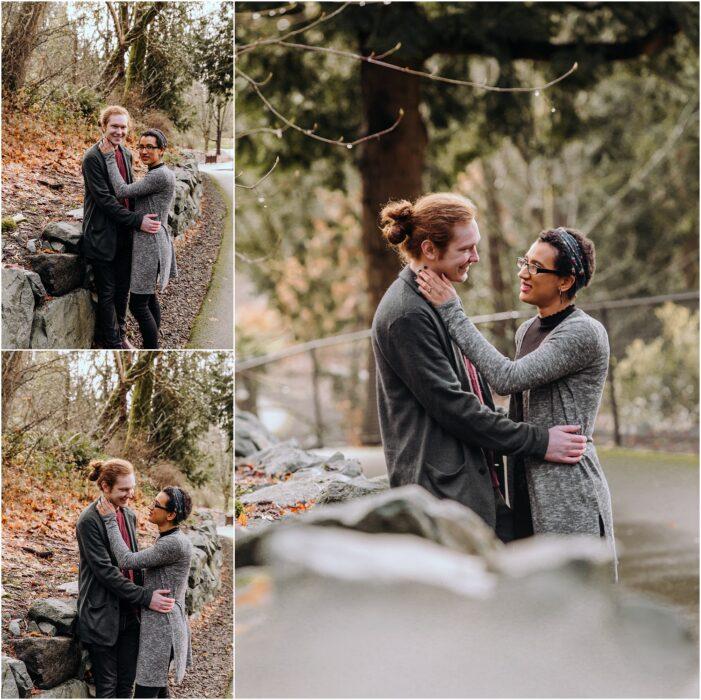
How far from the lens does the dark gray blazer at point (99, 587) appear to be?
3.24 meters

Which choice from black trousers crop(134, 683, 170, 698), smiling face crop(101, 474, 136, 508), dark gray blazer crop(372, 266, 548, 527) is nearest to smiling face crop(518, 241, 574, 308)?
dark gray blazer crop(372, 266, 548, 527)

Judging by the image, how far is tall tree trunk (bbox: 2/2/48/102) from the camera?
333 centimetres

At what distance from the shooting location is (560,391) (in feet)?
9.26

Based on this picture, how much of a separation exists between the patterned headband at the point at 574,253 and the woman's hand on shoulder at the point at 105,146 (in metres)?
1.59

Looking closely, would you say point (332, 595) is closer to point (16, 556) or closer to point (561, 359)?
point (561, 359)

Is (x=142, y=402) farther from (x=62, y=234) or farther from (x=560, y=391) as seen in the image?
(x=560, y=391)

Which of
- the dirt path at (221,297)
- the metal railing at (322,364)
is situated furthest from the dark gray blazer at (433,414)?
the metal railing at (322,364)

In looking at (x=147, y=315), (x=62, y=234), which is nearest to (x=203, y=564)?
(x=147, y=315)

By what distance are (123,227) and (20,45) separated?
77cm

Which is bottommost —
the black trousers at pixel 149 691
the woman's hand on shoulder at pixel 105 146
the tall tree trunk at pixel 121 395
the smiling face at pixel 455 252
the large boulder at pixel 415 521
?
the black trousers at pixel 149 691

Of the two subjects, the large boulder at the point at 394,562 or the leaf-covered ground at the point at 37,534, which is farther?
the leaf-covered ground at the point at 37,534

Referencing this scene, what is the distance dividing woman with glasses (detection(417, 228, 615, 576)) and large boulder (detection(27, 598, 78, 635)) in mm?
1603

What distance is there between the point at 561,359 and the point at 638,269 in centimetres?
1220

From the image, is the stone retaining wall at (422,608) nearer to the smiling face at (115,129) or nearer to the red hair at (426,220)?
the red hair at (426,220)
